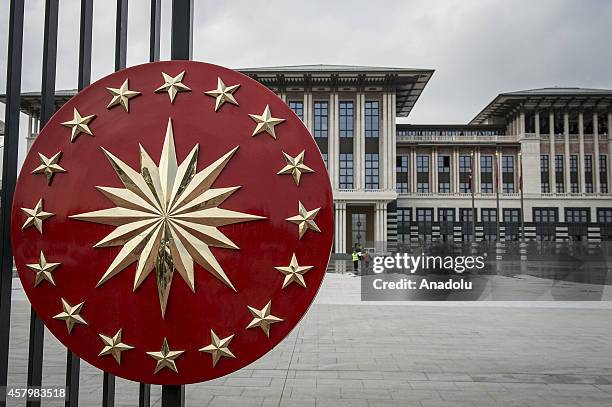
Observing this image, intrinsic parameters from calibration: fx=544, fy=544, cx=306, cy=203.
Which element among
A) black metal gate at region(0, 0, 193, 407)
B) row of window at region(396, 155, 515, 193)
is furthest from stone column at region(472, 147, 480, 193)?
black metal gate at region(0, 0, 193, 407)

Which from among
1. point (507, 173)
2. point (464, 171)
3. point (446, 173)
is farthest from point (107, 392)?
point (507, 173)

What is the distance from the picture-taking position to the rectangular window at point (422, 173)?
46531mm

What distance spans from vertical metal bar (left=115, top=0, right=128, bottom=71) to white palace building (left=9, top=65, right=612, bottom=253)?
38378mm

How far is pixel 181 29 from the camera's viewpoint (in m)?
1.99

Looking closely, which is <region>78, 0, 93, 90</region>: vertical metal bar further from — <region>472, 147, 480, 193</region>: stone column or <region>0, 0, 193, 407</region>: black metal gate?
<region>472, 147, 480, 193</region>: stone column

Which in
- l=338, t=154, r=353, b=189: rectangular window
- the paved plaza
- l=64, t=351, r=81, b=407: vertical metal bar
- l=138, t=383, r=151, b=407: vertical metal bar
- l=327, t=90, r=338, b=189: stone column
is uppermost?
l=327, t=90, r=338, b=189: stone column

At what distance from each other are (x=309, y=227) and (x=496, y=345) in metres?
7.17

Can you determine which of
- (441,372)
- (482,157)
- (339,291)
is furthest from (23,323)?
(482,157)

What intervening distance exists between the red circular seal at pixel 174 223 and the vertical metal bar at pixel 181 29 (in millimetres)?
297

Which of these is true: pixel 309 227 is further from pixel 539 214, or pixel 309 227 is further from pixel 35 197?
pixel 539 214

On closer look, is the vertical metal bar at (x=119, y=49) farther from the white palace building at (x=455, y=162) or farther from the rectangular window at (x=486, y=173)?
the rectangular window at (x=486, y=173)

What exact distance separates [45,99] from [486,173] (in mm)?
47050

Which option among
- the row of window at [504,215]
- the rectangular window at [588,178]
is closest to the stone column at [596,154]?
the rectangular window at [588,178]

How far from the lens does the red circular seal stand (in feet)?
5.21
